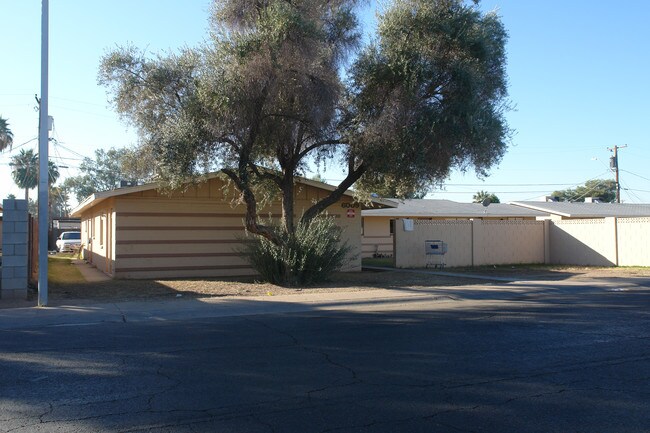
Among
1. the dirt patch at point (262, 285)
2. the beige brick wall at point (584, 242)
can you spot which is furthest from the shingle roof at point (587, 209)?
the dirt patch at point (262, 285)

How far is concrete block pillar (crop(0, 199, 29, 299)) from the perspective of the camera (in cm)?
1462

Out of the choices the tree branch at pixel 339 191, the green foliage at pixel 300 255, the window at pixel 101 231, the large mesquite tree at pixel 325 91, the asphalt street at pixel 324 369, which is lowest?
the asphalt street at pixel 324 369

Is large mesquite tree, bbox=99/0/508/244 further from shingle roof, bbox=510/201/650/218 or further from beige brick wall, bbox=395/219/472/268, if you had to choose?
shingle roof, bbox=510/201/650/218

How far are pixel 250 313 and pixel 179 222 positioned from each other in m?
8.99

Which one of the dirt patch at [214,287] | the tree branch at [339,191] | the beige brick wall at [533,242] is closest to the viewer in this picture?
the dirt patch at [214,287]

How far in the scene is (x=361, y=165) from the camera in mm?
18000

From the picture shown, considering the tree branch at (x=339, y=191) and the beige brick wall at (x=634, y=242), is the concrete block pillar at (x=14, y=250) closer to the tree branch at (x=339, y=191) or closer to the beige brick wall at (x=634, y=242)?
the tree branch at (x=339, y=191)

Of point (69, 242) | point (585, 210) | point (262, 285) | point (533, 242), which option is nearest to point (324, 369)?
point (262, 285)

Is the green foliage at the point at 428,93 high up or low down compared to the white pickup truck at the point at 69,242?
up

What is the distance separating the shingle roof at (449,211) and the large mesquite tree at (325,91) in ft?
42.0

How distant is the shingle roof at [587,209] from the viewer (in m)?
34.8

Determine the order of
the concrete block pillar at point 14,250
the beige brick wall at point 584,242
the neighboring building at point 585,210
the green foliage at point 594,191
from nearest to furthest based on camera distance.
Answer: the concrete block pillar at point 14,250 → the beige brick wall at point 584,242 → the neighboring building at point 585,210 → the green foliage at point 594,191

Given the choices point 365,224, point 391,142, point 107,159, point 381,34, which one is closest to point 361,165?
point 391,142

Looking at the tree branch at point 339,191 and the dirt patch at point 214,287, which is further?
the tree branch at point 339,191
